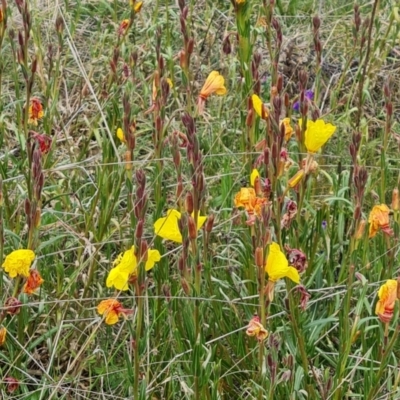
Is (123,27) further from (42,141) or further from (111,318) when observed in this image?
(111,318)

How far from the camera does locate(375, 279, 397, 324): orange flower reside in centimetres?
161

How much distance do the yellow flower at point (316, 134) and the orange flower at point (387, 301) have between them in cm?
46

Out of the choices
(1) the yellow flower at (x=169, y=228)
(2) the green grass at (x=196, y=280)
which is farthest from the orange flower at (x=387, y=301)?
(1) the yellow flower at (x=169, y=228)

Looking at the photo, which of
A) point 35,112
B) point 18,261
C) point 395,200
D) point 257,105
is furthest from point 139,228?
point 35,112

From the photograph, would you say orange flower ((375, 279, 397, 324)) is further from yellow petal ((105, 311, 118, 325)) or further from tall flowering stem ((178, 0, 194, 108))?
tall flowering stem ((178, 0, 194, 108))

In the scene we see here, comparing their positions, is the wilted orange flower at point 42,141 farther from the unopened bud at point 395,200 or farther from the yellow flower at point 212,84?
the unopened bud at point 395,200

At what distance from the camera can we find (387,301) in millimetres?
1623

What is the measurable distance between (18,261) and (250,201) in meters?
0.55

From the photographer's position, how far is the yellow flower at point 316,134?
76.1 inches

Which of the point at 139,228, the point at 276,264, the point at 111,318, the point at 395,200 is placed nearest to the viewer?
the point at 139,228

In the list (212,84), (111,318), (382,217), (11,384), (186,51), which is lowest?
(11,384)

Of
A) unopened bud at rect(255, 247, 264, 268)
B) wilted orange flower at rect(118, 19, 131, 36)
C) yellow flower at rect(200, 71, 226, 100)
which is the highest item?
wilted orange flower at rect(118, 19, 131, 36)

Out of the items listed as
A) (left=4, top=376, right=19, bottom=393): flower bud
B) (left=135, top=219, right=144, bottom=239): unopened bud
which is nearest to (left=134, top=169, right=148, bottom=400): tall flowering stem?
(left=135, top=219, right=144, bottom=239): unopened bud

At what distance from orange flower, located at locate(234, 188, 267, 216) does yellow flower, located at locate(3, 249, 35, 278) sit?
50 cm
